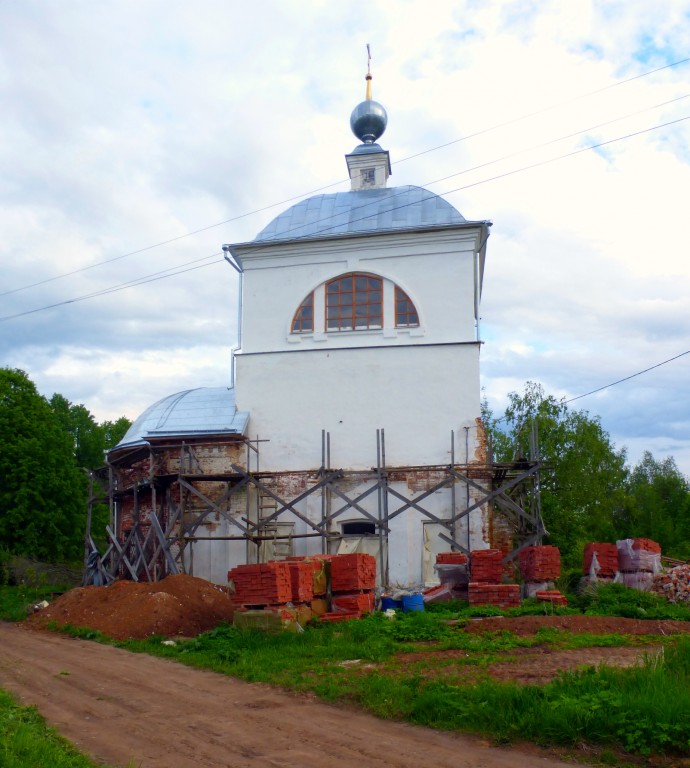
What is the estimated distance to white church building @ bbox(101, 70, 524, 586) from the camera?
59.3ft

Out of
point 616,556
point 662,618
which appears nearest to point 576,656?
point 662,618

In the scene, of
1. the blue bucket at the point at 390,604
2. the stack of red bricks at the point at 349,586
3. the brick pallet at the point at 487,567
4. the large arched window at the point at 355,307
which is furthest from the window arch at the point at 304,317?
the brick pallet at the point at 487,567

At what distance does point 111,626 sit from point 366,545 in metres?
6.17

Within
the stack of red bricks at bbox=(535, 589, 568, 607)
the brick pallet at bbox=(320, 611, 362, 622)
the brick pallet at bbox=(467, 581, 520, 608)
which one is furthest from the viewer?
the stack of red bricks at bbox=(535, 589, 568, 607)

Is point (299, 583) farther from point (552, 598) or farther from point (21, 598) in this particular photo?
point (21, 598)

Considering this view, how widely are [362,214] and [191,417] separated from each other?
6498 millimetres

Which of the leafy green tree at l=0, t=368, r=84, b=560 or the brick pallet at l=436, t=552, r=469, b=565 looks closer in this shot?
the brick pallet at l=436, t=552, r=469, b=565

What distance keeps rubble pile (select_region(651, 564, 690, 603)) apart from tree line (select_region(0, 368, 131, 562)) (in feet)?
61.7

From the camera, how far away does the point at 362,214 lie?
20.5 meters

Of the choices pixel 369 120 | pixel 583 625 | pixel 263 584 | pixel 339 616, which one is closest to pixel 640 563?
pixel 583 625

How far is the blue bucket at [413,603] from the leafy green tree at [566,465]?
17.0m

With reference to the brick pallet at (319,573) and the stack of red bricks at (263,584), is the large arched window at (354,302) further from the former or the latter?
the stack of red bricks at (263,584)

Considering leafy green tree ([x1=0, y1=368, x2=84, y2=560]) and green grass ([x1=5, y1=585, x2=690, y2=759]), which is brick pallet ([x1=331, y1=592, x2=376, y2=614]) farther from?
leafy green tree ([x1=0, y1=368, x2=84, y2=560])

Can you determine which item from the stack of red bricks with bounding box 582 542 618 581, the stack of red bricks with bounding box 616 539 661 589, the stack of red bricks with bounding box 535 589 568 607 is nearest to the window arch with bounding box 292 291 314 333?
the stack of red bricks with bounding box 582 542 618 581
